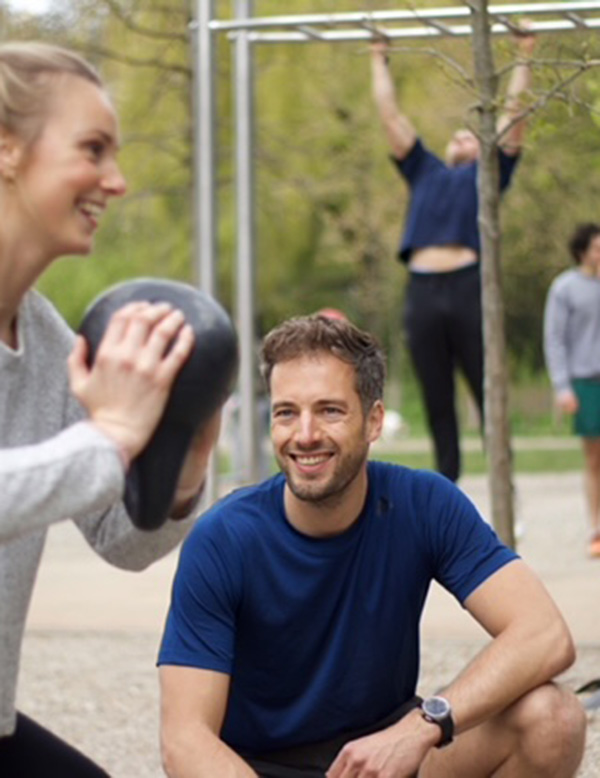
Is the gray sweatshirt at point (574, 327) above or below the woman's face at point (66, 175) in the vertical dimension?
below

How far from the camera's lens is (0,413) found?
2.94 meters

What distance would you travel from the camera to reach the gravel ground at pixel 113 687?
5867 millimetres

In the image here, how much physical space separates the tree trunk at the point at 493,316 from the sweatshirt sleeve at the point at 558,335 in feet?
12.0

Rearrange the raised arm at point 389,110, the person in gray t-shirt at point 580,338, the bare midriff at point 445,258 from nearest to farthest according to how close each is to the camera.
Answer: the raised arm at point 389,110 < the bare midriff at point 445,258 < the person in gray t-shirt at point 580,338

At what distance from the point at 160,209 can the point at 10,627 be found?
25.7 meters

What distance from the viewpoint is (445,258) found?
8.95 m

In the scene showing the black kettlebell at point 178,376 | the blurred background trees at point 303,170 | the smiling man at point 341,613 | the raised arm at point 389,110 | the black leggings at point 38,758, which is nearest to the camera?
the black kettlebell at point 178,376

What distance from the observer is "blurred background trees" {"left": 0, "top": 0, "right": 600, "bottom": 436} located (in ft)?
66.7

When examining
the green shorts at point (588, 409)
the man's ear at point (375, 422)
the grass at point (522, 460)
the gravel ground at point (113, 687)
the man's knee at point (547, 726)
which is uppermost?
the man's ear at point (375, 422)

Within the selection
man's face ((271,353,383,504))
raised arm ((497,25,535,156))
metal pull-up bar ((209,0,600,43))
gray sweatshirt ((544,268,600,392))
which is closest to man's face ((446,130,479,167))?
metal pull-up bar ((209,0,600,43))

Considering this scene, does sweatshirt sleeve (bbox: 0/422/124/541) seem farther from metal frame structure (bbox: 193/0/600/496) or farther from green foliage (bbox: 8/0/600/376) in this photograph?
green foliage (bbox: 8/0/600/376)

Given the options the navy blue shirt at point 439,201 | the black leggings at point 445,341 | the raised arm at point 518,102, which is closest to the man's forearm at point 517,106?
the raised arm at point 518,102

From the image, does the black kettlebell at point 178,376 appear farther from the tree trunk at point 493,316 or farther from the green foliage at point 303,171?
the green foliage at point 303,171

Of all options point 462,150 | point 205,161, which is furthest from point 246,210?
point 462,150
